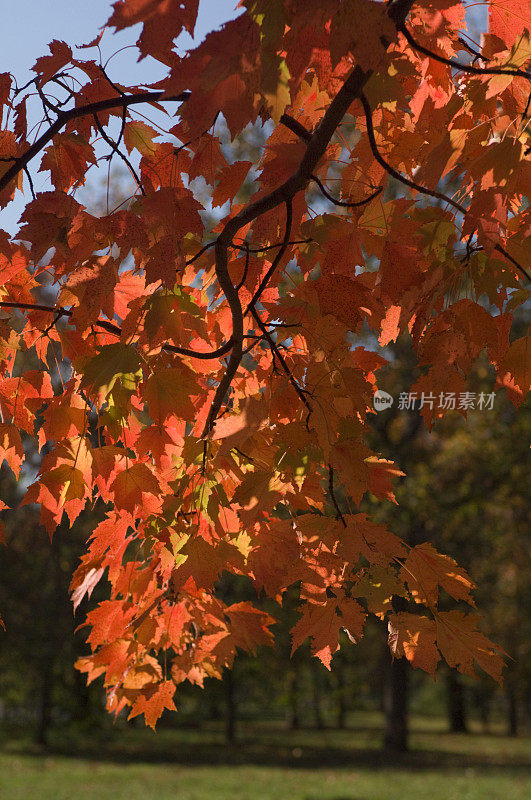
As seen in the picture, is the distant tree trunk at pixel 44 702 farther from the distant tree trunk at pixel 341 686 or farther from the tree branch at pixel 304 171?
the tree branch at pixel 304 171

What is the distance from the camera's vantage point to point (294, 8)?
1.32 m

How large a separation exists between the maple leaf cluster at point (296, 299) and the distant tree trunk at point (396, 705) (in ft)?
41.5

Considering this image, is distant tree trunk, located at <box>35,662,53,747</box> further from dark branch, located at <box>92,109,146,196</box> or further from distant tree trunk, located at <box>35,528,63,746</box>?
dark branch, located at <box>92,109,146,196</box>

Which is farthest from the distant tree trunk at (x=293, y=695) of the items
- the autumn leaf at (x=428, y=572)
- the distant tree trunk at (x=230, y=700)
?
the autumn leaf at (x=428, y=572)

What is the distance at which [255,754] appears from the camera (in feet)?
51.3

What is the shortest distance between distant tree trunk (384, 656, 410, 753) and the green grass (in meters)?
0.38

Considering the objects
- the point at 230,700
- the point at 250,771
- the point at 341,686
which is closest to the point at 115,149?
the point at 250,771

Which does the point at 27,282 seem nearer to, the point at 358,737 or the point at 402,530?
the point at 402,530

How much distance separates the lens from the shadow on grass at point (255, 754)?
1388cm

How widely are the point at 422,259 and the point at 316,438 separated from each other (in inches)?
20.8

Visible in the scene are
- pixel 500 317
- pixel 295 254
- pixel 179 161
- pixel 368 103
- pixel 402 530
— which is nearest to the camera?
pixel 368 103

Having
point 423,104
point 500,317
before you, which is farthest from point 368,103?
point 500,317

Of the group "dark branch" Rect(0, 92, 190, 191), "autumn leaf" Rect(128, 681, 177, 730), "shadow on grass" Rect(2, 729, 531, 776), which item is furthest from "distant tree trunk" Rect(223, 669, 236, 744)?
"dark branch" Rect(0, 92, 190, 191)

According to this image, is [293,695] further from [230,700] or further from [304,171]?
[304,171]
